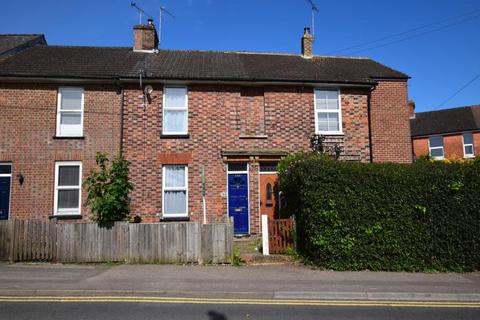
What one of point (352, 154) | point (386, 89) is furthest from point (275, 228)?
point (386, 89)

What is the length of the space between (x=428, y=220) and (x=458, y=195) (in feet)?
3.40

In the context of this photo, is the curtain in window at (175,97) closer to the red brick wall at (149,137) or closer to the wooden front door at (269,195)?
the red brick wall at (149,137)

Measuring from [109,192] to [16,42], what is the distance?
11.9m

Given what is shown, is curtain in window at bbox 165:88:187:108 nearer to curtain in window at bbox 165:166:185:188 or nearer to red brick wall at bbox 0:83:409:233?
red brick wall at bbox 0:83:409:233

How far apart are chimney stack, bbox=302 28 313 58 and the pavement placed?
1249 cm

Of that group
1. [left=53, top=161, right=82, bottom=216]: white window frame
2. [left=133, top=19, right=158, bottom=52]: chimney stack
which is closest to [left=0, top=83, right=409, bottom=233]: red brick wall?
[left=53, top=161, right=82, bottom=216]: white window frame

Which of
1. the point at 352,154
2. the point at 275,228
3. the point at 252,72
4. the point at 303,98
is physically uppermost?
the point at 252,72

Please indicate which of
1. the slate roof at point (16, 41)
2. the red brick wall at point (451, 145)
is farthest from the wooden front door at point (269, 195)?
the red brick wall at point (451, 145)

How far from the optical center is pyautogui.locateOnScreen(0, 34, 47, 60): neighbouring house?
637 inches

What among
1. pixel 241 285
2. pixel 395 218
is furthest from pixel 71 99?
pixel 395 218

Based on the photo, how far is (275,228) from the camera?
10.7 meters

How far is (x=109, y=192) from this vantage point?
10.3 metres

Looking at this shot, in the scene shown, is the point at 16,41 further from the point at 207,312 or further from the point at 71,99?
the point at 207,312

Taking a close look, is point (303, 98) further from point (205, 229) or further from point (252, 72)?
point (205, 229)
